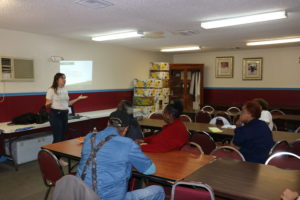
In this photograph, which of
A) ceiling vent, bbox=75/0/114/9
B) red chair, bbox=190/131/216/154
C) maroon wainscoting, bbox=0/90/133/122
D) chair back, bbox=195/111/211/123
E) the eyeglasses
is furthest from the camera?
chair back, bbox=195/111/211/123

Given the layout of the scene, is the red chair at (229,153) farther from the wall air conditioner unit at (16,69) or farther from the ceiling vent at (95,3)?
the wall air conditioner unit at (16,69)

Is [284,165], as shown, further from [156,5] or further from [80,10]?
[80,10]

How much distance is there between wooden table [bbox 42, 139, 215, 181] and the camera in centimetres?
233

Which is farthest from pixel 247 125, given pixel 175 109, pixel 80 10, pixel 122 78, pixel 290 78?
pixel 290 78

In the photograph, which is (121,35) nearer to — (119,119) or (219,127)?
(219,127)

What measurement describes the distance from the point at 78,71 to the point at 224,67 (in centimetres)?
515

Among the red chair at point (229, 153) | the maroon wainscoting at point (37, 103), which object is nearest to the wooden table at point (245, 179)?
the red chair at point (229, 153)

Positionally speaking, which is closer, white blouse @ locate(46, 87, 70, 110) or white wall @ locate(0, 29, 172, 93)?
white blouse @ locate(46, 87, 70, 110)

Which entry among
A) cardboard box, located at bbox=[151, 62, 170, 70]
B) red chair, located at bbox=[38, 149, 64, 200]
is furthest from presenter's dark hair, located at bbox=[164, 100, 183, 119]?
cardboard box, located at bbox=[151, 62, 170, 70]

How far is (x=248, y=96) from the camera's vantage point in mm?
8883

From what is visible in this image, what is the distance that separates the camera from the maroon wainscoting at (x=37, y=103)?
17.2 ft

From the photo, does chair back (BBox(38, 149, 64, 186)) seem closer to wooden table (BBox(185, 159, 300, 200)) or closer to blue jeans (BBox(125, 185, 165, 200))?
blue jeans (BBox(125, 185, 165, 200))

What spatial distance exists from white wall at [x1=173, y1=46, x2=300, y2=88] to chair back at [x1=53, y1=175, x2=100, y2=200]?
317 inches

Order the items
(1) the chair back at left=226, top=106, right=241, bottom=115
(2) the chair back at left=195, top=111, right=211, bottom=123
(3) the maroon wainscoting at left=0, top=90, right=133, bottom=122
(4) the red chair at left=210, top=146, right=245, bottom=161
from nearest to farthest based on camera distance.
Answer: (4) the red chair at left=210, top=146, right=245, bottom=161 → (3) the maroon wainscoting at left=0, top=90, right=133, bottom=122 → (2) the chair back at left=195, top=111, right=211, bottom=123 → (1) the chair back at left=226, top=106, right=241, bottom=115
